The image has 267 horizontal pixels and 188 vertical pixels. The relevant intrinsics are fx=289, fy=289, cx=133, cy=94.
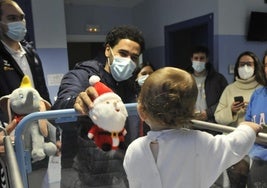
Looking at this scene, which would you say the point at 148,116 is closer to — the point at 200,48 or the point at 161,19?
the point at 200,48

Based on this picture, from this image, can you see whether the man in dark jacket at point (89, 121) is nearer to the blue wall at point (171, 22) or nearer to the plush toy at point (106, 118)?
the plush toy at point (106, 118)

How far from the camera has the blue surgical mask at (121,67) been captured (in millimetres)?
1125

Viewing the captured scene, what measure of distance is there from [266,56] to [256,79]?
275 mm

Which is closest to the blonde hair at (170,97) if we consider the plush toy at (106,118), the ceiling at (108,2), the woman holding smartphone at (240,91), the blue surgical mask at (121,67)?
the plush toy at (106,118)

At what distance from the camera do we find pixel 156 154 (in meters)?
0.74

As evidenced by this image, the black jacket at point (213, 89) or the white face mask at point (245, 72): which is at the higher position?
the white face mask at point (245, 72)

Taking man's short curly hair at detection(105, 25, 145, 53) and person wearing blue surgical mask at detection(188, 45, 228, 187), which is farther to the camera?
person wearing blue surgical mask at detection(188, 45, 228, 187)

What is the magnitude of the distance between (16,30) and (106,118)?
0.84 m

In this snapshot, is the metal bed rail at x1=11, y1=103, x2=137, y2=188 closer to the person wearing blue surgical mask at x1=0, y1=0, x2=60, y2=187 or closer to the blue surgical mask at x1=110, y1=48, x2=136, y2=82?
the blue surgical mask at x1=110, y1=48, x2=136, y2=82

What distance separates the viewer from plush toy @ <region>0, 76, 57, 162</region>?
101cm

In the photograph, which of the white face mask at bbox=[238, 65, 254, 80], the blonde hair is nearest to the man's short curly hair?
the blonde hair

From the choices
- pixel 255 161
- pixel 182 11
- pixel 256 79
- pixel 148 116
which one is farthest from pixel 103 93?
pixel 182 11

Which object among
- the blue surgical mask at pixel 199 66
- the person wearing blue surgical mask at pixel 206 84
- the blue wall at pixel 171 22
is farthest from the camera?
the blue wall at pixel 171 22

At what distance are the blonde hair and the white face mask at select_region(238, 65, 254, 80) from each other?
1.45m
